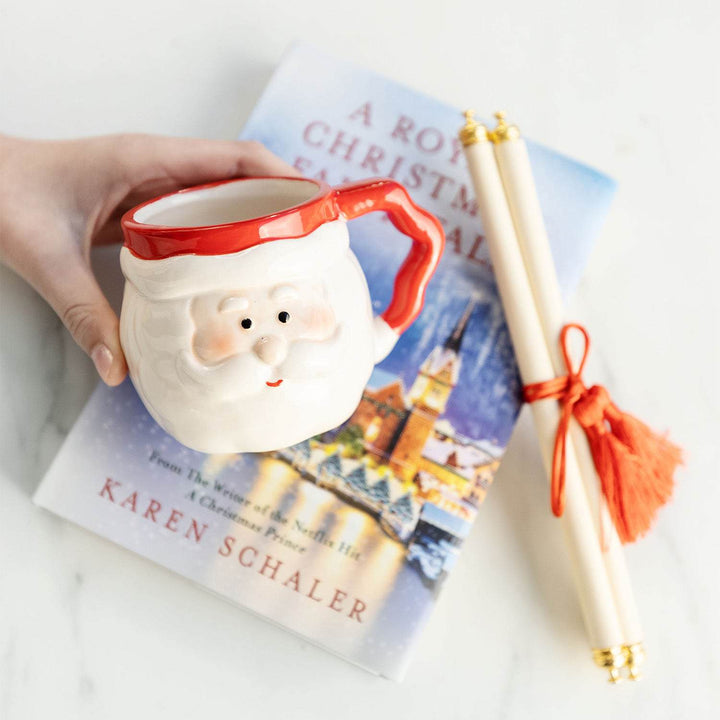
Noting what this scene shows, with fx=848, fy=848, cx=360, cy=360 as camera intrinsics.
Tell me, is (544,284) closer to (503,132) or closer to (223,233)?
(503,132)

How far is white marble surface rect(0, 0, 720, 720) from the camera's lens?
0.64 meters

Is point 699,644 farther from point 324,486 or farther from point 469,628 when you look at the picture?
point 324,486

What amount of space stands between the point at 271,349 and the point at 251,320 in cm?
2

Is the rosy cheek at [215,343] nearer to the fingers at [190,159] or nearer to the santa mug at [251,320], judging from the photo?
the santa mug at [251,320]

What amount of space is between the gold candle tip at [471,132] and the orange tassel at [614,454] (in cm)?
16

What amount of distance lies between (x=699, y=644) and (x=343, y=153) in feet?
1.60

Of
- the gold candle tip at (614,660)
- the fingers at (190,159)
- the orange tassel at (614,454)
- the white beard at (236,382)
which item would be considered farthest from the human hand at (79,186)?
the gold candle tip at (614,660)

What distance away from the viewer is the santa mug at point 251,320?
1.56 ft

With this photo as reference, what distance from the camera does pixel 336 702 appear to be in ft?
2.11

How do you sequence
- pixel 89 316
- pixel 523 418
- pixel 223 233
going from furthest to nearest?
pixel 523 418, pixel 89 316, pixel 223 233

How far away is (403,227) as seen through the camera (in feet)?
1.86

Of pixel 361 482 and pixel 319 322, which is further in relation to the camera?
pixel 361 482

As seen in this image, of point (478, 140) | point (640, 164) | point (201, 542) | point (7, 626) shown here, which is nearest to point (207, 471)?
point (201, 542)

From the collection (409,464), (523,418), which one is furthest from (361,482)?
(523,418)
